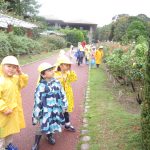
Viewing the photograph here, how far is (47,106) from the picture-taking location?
6.13m

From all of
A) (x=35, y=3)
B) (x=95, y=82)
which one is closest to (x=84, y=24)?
(x=35, y=3)

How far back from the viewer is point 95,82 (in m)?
14.8

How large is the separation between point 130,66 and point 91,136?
14.0ft

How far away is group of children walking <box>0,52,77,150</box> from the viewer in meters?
5.40

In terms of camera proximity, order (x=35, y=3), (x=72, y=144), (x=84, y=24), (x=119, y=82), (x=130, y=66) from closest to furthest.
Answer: (x=72, y=144)
(x=130, y=66)
(x=119, y=82)
(x=35, y=3)
(x=84, y=24)

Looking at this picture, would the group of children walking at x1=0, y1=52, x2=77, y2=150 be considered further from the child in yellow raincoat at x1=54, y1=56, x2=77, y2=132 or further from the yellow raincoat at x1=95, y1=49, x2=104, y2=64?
the yellow raincoat at x1=95, y1=49, x2=104, y2=64

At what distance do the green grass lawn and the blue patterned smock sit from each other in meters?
0.83

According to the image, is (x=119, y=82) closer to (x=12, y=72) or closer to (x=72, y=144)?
(x=72, y=144)

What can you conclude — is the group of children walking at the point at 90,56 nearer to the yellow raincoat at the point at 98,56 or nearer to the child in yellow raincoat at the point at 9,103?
the yellow raincoat at the point at 98,56

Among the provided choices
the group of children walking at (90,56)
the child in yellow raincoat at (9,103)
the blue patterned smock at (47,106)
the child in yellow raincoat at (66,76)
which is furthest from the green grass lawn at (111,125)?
the group of children walking at (90,56)

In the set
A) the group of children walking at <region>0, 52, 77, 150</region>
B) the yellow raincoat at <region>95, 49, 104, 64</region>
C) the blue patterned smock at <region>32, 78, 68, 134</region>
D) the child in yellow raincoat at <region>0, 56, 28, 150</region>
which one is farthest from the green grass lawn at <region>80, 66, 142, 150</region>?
the yellow raincoat at <region>95, 49, 104, 64</region>

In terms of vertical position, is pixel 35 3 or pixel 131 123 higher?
pixel 35 3

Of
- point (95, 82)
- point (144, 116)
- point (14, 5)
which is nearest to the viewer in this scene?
point (144, 116)

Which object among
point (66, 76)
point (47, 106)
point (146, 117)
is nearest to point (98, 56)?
point (66, 76)
